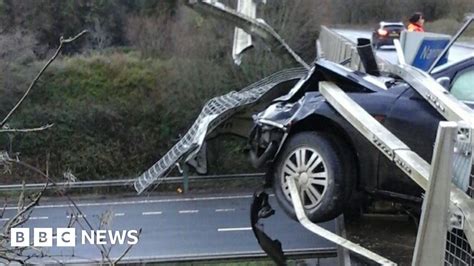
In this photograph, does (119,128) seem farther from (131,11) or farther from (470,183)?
(470,183)

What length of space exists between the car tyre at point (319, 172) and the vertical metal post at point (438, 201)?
3.06 meters

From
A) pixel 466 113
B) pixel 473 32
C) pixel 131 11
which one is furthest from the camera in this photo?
pixel 131 11

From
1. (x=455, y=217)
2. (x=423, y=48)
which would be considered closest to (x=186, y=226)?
(x=423, y=48)

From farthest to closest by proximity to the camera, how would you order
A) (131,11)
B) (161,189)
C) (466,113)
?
(131,11)
(161,189)
(466,113)

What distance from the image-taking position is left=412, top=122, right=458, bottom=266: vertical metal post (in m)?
2.80

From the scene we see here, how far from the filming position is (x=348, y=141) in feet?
20.2

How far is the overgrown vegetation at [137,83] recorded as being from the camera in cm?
2517

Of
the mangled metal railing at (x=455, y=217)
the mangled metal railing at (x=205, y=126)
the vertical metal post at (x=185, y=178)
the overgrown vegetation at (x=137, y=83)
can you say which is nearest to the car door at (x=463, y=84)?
the mangled metal railing at (x=455, y=217)

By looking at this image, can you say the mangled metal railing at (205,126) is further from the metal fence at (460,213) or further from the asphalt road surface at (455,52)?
the metal fence at (460,213)

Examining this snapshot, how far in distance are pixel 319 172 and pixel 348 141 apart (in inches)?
14.7

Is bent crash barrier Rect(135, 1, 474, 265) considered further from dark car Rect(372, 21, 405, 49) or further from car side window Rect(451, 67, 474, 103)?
dark car Rect(372, 21, 405, 49)

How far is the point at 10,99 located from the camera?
998 inches

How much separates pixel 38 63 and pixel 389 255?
2271 centimetres

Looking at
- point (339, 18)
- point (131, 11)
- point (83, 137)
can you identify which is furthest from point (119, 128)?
point (339, 18)
